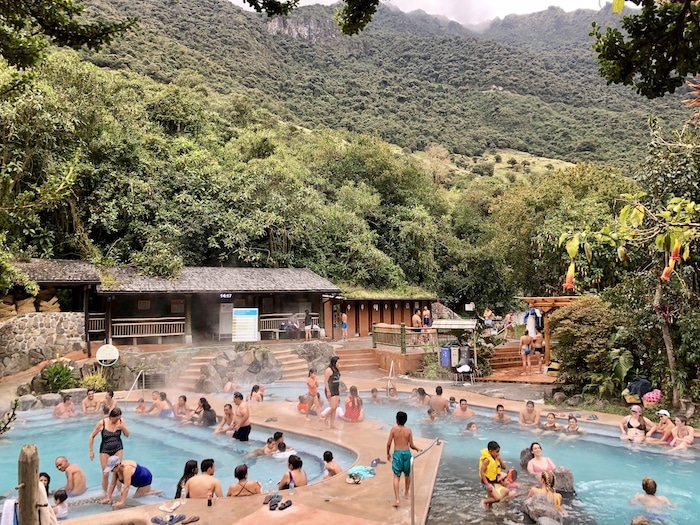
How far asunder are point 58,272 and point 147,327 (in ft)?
14.2

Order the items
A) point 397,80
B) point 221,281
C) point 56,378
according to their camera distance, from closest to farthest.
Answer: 1. point 56,378
2. point 221,281
3. point 397,80

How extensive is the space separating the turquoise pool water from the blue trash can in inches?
335

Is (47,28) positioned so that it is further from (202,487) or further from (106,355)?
(106,355)

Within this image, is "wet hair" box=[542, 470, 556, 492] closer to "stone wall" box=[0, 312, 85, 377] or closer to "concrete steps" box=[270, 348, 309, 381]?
"concrete steps" box=[270, 348, 309, 381]

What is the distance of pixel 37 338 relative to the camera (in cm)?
1933

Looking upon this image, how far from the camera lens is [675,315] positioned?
12.3 m

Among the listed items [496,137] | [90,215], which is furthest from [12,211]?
[496,137]

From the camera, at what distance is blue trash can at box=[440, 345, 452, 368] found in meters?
18.7

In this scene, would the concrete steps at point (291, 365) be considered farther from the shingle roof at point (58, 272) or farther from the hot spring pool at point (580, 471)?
the shingle roof at point (58, 272)

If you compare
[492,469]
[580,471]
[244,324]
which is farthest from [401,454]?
[244,324]

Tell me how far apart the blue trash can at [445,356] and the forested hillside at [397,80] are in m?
42.0

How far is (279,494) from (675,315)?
10.3 meters

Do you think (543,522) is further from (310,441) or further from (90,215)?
(90,215)

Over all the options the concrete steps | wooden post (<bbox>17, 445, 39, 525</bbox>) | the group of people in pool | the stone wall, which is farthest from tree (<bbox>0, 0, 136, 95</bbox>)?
the concrete steps
